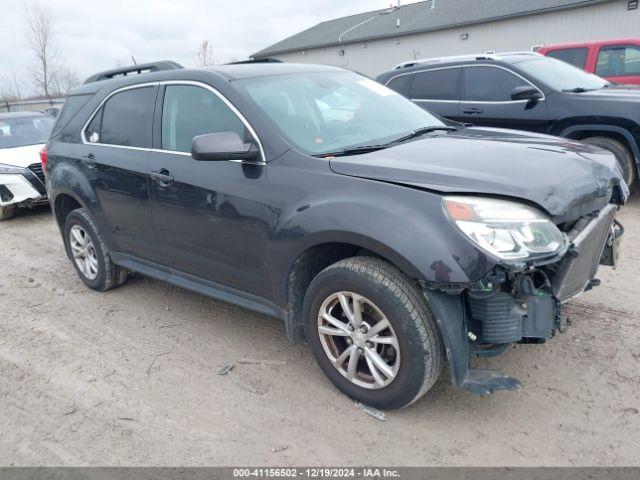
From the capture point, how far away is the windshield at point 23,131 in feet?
29.3

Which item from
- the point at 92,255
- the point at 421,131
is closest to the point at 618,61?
the point at 421,131

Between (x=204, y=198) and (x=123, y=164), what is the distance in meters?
1.01

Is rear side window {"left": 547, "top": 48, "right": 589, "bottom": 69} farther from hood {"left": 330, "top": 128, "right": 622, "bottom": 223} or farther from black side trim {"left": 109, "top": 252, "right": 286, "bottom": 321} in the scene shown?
Answer: black side trim {"left": 109, "top": 252, "right": 286, "bottom": 321}

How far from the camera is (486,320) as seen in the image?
2.49 meters

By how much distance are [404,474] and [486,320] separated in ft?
2.70

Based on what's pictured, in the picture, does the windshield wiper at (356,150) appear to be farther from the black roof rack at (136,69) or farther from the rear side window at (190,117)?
the black roof rack at (136,69)

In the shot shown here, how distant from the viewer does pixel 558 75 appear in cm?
Result: 680

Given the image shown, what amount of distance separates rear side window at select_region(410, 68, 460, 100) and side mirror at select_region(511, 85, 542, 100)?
3.16 ft

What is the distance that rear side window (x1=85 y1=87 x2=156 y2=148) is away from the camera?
388cm

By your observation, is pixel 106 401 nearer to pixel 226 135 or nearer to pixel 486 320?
pixel 226 135

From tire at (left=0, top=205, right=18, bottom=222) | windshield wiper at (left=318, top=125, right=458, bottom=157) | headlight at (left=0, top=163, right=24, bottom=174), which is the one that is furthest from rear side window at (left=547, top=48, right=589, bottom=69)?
tire at (left=0, top=205, right=18, bottom=222)

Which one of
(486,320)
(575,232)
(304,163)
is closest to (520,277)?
(486,320)

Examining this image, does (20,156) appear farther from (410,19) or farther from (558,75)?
(410,19)

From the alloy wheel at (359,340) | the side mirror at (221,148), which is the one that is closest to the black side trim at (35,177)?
the side mirror at (221,148)
